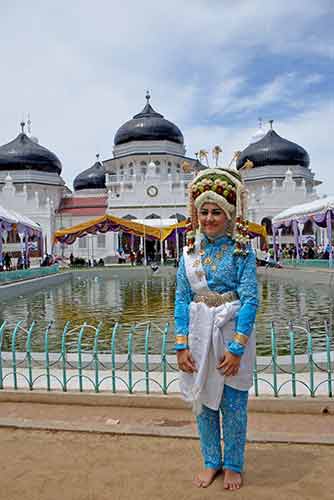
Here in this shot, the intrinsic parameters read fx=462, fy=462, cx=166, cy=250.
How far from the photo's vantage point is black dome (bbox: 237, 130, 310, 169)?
43.4 metres

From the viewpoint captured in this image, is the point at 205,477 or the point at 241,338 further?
the point at 205,477

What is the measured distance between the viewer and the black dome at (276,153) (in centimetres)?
4341

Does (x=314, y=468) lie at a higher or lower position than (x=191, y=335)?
lower

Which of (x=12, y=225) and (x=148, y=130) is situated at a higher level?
(x=148, y=130)

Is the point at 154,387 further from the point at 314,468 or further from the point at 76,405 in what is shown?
the point at 314,468

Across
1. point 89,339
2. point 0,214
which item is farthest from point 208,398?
point 0,214

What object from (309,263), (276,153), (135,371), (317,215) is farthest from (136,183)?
(135,371)

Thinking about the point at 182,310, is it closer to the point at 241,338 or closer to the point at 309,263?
the point at 241,338

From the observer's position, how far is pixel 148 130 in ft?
136

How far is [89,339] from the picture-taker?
6.61 m

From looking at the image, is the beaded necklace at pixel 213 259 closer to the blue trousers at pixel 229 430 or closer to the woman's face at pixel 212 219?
the woman's face at pixel 212 219

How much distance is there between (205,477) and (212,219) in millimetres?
→ 1417

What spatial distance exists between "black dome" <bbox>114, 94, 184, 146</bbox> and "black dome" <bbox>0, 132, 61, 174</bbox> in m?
6.77

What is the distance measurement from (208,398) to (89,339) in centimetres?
433
